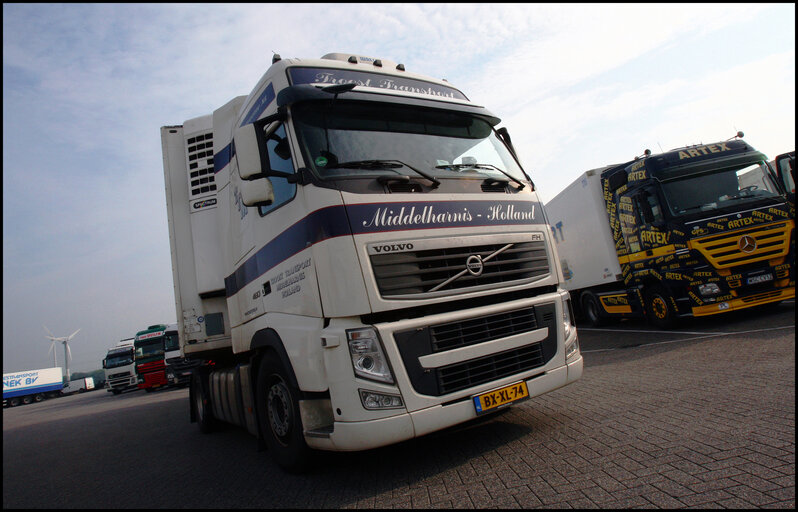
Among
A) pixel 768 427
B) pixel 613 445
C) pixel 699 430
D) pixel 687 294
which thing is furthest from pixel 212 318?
pixel 687 294

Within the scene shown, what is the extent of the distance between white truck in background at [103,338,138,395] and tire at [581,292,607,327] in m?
25.7

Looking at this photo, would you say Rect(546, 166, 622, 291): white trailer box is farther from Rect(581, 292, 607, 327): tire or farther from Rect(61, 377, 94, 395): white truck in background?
Rect(61, 377, 94, 395): white truck in background

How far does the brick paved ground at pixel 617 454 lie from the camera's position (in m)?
2.87

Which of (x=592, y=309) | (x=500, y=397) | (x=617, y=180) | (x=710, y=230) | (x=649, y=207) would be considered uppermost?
(x=617, y=180)

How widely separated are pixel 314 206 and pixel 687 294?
26.4 ft

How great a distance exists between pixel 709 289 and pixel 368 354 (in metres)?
7.75

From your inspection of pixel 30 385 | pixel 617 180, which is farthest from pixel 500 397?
pixel 30 385

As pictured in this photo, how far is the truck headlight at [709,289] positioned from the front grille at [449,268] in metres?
5.96

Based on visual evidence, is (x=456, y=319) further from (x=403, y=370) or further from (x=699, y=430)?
(x=699, y=430)

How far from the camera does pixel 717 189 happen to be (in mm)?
8969

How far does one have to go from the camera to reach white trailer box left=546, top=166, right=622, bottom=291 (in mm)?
11367

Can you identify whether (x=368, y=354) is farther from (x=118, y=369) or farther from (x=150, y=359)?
(x=118, y=369)

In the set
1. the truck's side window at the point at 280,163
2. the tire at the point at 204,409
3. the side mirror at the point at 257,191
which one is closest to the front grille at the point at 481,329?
the truck's side window at the point at 280,163

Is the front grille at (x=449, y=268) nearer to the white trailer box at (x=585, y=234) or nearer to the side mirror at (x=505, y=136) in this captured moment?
the side mirror at (x=505, y=136)
